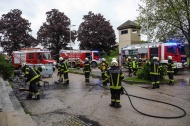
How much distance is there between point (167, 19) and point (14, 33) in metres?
28.4

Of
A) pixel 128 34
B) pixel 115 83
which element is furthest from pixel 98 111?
pixel 128 34

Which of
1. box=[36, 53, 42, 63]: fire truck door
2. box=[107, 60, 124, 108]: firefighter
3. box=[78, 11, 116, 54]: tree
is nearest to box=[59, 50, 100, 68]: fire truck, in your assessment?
box=[36, 53, 42, 63]: fire truck door

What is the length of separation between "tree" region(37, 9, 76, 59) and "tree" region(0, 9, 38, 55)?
7.86ft

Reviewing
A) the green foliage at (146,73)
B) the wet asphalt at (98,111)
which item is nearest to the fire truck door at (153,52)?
the green foliage at (146,73)

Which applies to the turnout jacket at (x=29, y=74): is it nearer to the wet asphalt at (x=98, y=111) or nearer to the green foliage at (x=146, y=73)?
the wet asphalt at (x=98, y=111)

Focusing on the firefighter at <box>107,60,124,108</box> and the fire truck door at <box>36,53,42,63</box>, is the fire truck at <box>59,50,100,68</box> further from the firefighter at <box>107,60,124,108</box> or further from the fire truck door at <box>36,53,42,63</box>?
the firefighter at <box>107,60,124,108</box>

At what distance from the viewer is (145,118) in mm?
7004

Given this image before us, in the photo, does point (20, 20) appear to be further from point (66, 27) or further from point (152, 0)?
point (152, 0)

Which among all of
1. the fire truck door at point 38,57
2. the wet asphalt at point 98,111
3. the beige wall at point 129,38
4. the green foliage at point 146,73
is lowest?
the wet asphalt at point 98,111

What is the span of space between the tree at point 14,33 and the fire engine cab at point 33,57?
50.9 feet

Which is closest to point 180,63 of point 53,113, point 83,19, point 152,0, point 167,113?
point 152,0

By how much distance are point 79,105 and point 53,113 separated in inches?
52.3

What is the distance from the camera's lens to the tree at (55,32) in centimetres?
4200

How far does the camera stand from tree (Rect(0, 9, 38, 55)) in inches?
1703
